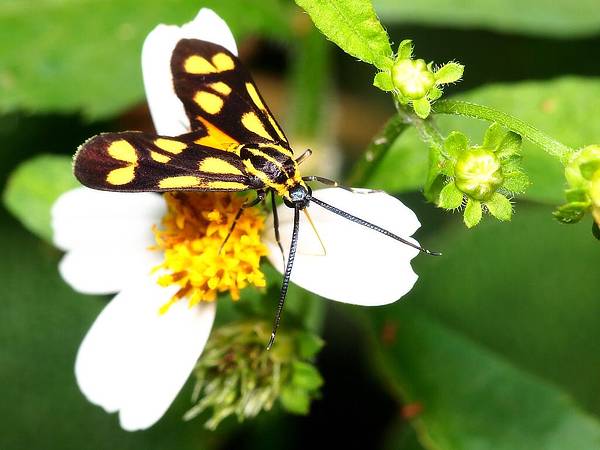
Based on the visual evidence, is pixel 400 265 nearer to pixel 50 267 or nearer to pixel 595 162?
pixel 595 162

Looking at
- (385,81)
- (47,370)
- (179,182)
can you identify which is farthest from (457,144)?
(47,370)

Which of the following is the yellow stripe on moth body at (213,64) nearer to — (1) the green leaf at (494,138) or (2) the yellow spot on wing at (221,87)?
(2) the yellow spot on wing at (221,87)

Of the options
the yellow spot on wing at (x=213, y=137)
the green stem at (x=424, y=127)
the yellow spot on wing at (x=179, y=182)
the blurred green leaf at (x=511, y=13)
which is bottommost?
the yellow spot on wing at (x=179, y=182)

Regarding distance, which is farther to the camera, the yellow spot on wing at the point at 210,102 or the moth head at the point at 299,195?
the yellow spot on wing at the point at 210,102

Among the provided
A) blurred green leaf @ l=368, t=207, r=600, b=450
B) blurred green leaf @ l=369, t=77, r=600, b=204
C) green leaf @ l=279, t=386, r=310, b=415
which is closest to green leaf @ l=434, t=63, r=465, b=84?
blurred green leaf @ l=369, t=77, r=600, b=204

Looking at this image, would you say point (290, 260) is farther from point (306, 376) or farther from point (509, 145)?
point (509, 145)

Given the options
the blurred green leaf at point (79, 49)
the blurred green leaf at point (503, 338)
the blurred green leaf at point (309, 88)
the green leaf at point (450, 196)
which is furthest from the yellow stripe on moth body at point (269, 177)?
the blurred green leaf at point (309, 88)
